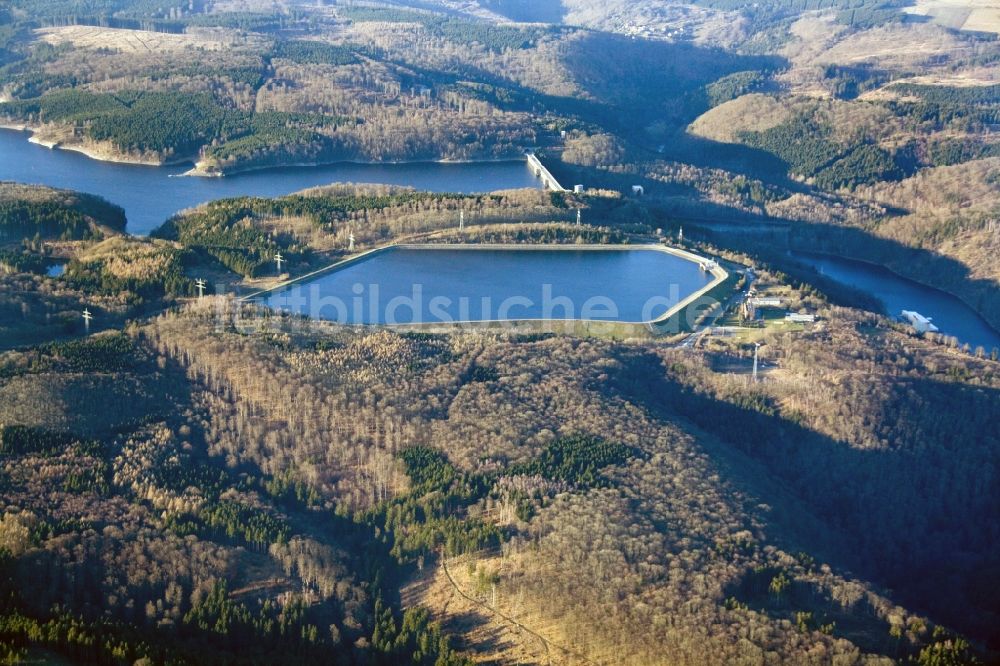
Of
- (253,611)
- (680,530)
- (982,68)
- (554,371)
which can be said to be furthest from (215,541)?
(982,68)

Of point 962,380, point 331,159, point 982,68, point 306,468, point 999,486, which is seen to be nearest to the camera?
point 306,468

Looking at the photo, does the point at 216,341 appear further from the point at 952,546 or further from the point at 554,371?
the point at 952,546

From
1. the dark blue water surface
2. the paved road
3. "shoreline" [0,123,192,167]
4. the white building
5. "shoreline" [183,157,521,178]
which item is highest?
"shoreline" [0,123,192,167]

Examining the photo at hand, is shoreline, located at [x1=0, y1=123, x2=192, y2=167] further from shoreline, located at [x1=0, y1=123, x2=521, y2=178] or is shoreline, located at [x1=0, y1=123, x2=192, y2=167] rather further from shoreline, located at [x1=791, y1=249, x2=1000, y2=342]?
shoreline, located at [x1=791, y1=249, x2=1000, y2=342]

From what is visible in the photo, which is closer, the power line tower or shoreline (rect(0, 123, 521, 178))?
the power line tower

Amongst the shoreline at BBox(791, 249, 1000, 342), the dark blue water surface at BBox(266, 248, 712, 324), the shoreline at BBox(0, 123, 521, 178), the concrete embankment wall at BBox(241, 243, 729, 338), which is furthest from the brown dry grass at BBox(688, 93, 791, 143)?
the concrete embankment wall at BBox(241, 243, 729, 338)

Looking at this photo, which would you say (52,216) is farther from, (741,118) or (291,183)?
(741,118)

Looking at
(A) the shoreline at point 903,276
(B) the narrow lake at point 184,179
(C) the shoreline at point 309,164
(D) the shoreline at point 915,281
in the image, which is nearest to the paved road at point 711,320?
(D) the shoreline at point 915,281

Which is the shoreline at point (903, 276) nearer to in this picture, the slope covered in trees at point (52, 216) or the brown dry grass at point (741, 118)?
the brown dry grass at point (741, 118)
